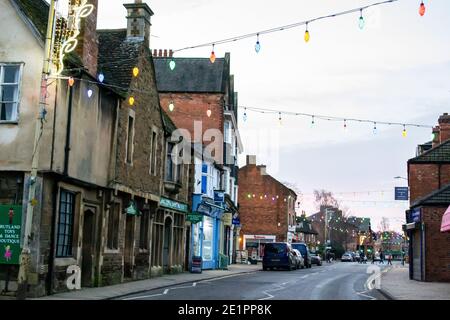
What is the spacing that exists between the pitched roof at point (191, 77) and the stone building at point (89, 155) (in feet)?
62.1

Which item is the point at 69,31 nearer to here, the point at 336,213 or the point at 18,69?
the point at 18,69

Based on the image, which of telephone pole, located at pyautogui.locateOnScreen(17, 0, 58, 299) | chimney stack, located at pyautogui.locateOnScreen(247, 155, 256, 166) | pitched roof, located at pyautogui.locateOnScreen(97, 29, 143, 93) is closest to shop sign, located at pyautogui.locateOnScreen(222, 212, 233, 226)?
pitched roof, located at pyautogui.locateOnScreen(97, 29, 143, 93)

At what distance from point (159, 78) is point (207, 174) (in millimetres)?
13092

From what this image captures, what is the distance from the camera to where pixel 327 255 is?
3123 inches

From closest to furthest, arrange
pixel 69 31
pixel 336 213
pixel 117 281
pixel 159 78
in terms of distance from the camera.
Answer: pixel 69 31
pixel 117 281
pixel 159 78
pixel 336 213

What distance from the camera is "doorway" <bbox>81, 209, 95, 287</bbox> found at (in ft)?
62.8

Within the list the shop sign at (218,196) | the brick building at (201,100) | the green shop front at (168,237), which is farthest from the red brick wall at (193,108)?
the green shop front at (168,237)

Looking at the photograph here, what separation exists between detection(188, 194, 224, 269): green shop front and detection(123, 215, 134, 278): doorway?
8.58 m

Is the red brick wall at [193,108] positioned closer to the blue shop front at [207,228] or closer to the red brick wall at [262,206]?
the blue shop front at [207,228]

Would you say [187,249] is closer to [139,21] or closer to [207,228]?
[207,228]

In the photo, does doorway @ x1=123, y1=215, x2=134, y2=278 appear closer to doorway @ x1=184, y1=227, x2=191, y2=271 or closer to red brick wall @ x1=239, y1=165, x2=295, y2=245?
doorway @ x1=184, y1=227, x2=191, y2=271

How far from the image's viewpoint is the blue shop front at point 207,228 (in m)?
33.8

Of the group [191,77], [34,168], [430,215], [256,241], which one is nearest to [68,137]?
[34,168]
